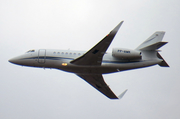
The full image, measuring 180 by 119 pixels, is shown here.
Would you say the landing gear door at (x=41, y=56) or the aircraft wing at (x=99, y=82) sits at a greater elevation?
the landing gear door at (x=41, y=56)

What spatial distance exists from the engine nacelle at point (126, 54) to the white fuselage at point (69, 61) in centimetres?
72

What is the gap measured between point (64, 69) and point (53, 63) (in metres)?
1.39

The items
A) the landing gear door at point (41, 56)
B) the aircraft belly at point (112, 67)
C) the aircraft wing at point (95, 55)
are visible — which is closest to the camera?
→ the aircraft wing at point (95, 55)

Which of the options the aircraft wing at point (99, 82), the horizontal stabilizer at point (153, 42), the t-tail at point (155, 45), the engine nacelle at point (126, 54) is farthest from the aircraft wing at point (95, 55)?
the horizontal stabilizer at point (153, 42)

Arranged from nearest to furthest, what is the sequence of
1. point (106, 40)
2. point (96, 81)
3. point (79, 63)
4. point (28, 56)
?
1. point (106, 40)
2. point (79, 63)
3. point (28, 56)
4. point (96, 81)

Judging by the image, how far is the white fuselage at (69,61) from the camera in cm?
2873

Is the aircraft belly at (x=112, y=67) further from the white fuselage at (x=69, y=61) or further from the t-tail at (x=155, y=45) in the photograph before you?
the t-tail at (x=155, y=45)

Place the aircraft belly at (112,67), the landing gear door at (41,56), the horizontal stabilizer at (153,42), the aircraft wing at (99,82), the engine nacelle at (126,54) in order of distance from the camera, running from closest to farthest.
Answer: the engine nacelle at (126,54), the aircraft belly at (112,67), the horizontal stabilizer at (153,42), the landing gear door at (41,56), the aircraft wing at (99,82)

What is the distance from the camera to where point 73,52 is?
97.3 ft

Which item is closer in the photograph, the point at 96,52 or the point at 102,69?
the point at 96,52

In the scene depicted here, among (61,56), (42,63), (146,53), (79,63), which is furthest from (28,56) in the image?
(146,53)

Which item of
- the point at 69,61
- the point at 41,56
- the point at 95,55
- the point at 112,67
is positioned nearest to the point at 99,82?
the point at 112,67

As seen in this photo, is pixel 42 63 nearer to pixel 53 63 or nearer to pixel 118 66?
pixel 53 63

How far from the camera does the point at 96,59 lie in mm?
27688
